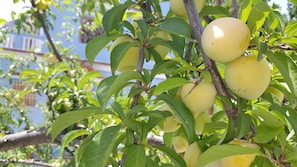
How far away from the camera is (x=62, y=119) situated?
2.00 feet

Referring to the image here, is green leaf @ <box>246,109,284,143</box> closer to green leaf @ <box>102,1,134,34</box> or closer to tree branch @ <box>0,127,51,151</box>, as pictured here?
green leaf @ <box>102,1,134,34</box>

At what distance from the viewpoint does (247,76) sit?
→ 1.84ft

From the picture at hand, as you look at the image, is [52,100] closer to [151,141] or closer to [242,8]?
[151,141]

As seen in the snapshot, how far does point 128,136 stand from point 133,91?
0.08 m

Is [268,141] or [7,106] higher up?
[268,141]

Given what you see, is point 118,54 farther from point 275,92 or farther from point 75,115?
point 275,92

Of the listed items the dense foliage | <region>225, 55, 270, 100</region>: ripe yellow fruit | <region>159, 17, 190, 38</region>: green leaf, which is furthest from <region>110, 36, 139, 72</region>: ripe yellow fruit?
<region>225, 55, 270, 100</region>: ripe yellow fruit

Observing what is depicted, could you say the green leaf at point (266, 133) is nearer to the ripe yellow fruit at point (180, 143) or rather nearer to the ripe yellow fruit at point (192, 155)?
the ripe yellow fruit at point (192, 155)

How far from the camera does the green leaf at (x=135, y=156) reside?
22.1 inches

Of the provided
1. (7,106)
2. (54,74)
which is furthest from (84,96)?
(7,106)

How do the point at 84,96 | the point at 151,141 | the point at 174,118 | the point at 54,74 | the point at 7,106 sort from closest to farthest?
the point at 174,118
the point at 151,141
the point at 84,96
the point at 54,74
the point at 7,106

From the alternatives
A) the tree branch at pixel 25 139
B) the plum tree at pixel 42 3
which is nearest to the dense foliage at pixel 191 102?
the tree branch at pixel 25 139

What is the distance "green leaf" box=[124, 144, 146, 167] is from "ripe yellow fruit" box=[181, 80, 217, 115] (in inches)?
4.1

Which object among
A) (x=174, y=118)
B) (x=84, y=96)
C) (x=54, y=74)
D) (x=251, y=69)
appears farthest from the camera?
(x=54, y=74)
